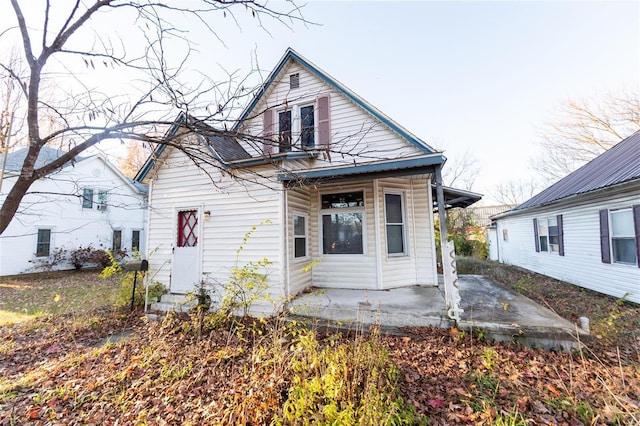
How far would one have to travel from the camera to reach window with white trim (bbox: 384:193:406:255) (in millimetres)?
7438

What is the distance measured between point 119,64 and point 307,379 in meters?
3.77

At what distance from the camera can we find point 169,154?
731 centimetres

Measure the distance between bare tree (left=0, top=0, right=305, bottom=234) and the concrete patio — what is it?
379 cm

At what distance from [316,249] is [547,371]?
5.17 metres

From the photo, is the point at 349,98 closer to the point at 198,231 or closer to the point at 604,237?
the point at 198,231

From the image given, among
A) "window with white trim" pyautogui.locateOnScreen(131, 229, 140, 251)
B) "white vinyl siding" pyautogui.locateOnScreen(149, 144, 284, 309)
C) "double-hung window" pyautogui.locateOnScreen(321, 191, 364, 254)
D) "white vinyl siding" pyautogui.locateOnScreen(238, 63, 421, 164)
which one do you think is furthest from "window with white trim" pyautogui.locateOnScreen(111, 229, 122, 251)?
"double-hung window" pyautogui.locateOnScreen(321, 191, 364, 254)

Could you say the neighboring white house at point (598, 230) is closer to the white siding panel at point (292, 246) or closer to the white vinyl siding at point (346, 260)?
the white vinyl siding at point (346, 260)

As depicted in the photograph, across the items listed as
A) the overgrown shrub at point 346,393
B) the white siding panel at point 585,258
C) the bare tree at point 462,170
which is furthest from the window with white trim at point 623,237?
the bare tree at point 462,170

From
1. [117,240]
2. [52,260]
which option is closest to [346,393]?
[52,260]

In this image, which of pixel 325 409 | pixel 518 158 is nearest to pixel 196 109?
pixel 325 409

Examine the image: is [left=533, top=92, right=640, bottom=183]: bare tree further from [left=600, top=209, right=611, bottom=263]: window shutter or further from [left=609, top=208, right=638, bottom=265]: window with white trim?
[left=609, top=208, right=638, bottom=265]: window with white trim

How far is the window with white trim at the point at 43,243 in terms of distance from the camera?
13.5 meters

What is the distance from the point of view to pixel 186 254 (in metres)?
6.86

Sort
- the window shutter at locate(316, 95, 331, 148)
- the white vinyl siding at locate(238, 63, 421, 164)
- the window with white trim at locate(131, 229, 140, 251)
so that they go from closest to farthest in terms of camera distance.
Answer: the white vinyl siding at locate(238, 63, 421, 164)
the window shutter at locate(316, 95, 331, 148)
the window with white trim at locate(131, 229, 140, 251)
